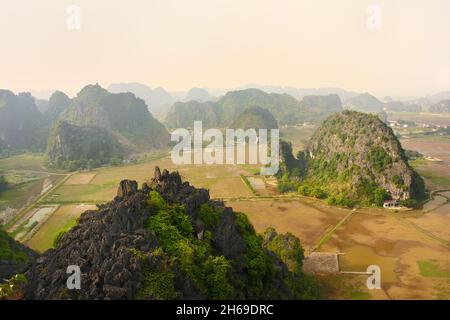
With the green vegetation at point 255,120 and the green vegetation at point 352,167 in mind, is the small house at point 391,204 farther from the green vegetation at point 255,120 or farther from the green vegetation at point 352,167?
the green vegetation at point 255,120

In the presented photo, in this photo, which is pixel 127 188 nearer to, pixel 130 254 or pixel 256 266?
pixel 130 254

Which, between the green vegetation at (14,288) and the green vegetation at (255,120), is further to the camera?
the green vegetation at (255,120)

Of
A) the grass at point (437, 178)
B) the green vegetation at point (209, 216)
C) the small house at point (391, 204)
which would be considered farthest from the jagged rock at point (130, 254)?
the grass at point (437, 178)

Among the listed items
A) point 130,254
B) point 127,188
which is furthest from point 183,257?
point 127,188

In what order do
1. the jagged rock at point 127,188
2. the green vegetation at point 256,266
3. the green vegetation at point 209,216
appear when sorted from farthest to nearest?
the green vegetation at point 209,216 → the jagged rock at point 127,188 → the green vegetation at point 256,266

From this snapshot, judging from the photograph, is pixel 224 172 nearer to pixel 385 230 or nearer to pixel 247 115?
pixel 385 230

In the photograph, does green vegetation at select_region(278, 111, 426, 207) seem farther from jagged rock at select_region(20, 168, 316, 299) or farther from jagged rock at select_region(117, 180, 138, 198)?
jagged rock at select_region(117, 180, 138, 198)

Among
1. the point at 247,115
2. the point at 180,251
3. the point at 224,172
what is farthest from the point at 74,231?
the point at 247,115

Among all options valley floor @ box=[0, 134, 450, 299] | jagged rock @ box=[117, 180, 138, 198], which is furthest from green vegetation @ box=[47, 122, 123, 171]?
jagged rock @ box=[117, 180, 138, 198]
